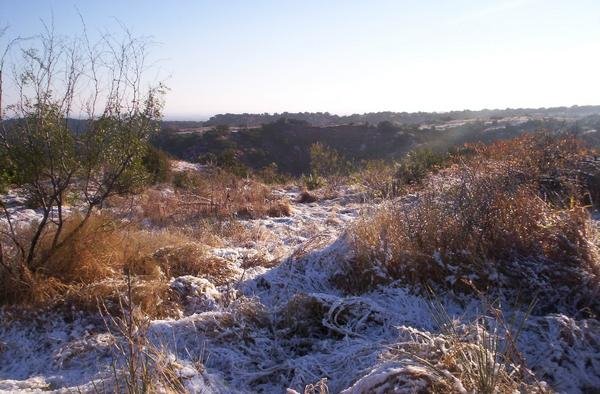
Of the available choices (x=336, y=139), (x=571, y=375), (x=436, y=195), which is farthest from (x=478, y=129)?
(x=571, y=375)

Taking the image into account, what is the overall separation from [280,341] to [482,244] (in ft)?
6.04

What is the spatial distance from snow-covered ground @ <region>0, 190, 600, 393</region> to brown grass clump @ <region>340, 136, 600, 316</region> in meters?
0.25

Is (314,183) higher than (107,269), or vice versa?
(107,269)

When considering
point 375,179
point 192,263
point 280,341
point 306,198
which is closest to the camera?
point 280,341

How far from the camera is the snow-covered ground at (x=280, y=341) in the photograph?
2732 mm

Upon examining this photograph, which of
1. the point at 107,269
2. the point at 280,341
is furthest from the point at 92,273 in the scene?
the point at 280,341

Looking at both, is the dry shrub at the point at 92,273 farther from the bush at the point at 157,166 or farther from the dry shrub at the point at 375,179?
the bush at the point at 157,166

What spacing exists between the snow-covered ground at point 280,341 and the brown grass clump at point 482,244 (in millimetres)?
254

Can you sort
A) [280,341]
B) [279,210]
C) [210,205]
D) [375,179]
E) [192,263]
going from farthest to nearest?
1. [375,179]
2. [279,210]
3. [210,205]
4. [192,263]
5. [280,341]

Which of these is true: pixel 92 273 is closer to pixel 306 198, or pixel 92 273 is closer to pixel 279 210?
pixel 279 210

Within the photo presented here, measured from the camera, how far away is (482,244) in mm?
4004

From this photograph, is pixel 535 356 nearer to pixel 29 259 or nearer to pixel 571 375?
pixel 571 375

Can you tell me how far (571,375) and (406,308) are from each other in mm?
1145

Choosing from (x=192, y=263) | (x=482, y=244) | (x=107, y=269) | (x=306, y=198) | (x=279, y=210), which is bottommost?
(x=306, y=198)
